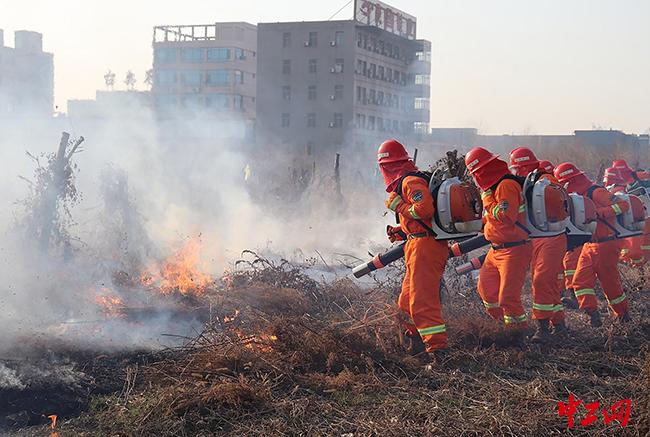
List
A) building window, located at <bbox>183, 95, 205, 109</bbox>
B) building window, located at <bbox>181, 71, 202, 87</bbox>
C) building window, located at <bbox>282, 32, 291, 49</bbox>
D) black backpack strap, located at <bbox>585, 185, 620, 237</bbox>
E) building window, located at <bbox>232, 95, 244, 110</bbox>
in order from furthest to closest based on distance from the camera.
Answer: building window, located at <bbox>232, 95, 244, 110</bbox> → building window, located at <bbox>181, 71, 202, 87</bbox> → building window, located at <bbox>183, 95, 205, 109</bbox> → building window, located at <bbox>282, 32, 291, 49</bbox> → black backpack strap, located at <bbox>585, 185, 620, 237</bbox>

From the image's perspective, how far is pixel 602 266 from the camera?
9.09 meters

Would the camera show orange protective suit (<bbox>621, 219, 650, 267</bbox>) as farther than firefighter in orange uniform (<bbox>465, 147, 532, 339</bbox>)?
Yes

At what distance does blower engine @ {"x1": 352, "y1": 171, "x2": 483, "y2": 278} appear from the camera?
675 cm

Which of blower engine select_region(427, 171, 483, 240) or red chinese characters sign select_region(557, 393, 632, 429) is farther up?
blower engine select_region(427, 171, 483, 240)

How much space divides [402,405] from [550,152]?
36.8 metres

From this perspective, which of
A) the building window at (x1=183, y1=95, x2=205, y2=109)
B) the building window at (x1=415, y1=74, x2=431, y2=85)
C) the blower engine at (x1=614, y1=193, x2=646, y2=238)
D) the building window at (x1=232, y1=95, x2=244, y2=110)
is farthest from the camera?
the building window at (x1=415, y1=74, x2=431, y2=85)

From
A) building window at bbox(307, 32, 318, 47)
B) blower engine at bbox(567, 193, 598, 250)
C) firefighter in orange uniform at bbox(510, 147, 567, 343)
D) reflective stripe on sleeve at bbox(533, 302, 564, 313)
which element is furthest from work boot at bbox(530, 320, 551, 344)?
building window at bbox(307, 32, 318, 47)

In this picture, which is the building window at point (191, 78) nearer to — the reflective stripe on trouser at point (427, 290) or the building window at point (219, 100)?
the building window at point (219, 100)

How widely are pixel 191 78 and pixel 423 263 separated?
58.6m

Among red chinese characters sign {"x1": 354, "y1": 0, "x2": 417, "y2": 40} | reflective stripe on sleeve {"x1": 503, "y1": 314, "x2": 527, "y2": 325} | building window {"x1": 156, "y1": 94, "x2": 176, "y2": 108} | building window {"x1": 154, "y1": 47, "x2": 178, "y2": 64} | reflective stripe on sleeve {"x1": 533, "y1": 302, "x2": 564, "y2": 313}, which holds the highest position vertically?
red chinese characters sign {"x1": 354, "y1": 0, "x2": 417, "y2": 40}

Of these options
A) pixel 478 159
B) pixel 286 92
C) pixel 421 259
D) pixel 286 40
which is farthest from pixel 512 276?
pixel 286 40

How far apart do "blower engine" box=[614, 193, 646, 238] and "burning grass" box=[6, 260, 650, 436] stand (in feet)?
4.42

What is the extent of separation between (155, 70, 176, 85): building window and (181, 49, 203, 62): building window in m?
2.51

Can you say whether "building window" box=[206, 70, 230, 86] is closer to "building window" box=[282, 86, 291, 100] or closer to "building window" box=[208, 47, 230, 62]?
"building window" box=[208, 47, 230, 62]
